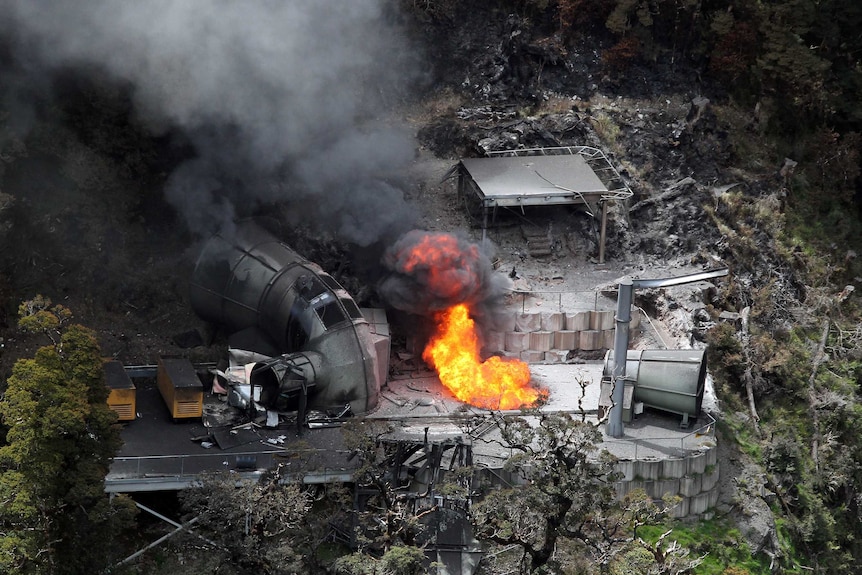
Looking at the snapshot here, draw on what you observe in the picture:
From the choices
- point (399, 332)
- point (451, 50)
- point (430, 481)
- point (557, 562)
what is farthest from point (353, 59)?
point (557, 562)

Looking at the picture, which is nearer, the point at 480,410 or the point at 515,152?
the point at 480,410

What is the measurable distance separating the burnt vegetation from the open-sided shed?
1.05 meters

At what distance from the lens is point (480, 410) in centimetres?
5875

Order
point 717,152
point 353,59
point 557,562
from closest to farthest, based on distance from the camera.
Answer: point 557,562, point 353,59, point 717,152

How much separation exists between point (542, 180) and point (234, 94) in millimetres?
12816

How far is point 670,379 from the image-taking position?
2286 inches

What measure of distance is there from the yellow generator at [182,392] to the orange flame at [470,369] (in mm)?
9217

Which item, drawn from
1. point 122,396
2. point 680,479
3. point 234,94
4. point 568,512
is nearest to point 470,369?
point 680,479

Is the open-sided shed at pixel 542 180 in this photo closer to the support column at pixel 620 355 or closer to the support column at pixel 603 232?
the support column at pixel 603 232

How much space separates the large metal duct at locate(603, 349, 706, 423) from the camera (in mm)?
57781

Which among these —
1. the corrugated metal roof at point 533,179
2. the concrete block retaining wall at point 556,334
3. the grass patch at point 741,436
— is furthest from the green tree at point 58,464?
the grass patch at point 741,436

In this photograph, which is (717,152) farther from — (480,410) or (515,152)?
(480,410)

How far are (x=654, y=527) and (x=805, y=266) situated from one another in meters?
19.6

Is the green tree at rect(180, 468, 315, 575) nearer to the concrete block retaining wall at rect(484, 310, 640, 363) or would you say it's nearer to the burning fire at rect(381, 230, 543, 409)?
the burning fire at rect(381, 230, 543, 409)
